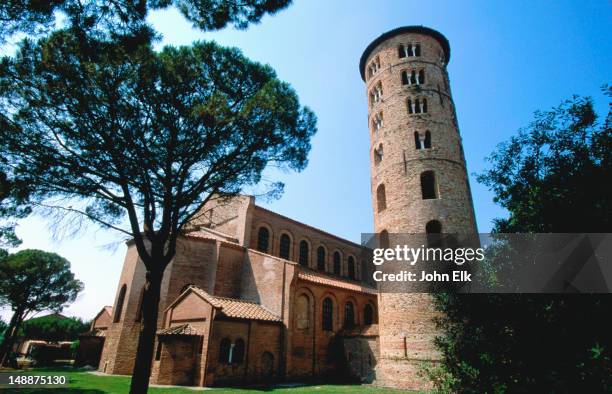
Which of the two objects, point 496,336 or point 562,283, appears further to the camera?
point 496,336

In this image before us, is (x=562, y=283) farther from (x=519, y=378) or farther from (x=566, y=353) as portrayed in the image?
(x=519, y=378)

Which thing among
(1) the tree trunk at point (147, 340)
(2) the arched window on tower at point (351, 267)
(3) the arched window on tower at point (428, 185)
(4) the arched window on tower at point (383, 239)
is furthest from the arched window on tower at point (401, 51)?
(1) the tree trunk at point (147, 340)

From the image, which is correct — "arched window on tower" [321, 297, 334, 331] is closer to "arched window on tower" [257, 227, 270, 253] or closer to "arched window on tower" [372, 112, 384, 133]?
"arched window on tower" [257, 227, 270, 253]

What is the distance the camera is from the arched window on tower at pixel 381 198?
58.7ft

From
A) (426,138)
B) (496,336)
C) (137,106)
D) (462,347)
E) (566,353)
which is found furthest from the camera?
(426,138)

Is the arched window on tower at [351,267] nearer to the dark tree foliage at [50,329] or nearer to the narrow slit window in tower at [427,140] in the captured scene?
the narrow slit window in tower at [427,140]

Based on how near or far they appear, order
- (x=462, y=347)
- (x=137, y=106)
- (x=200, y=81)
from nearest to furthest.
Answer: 1. (x=462, y=347)
2. (x=137, y=106)
3. (x=200, y=81)

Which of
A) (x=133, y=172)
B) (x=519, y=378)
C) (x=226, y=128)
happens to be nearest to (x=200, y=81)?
(x=226, y=128)

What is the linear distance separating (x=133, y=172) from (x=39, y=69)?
354cm

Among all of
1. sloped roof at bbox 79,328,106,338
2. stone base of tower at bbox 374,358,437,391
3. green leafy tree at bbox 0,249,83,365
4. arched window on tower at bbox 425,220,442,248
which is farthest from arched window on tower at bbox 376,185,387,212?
green leafy tree at bbox 0,249,83,365

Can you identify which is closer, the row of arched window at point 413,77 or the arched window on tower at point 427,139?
the arched window on tower at point 427,139

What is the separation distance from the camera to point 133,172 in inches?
381

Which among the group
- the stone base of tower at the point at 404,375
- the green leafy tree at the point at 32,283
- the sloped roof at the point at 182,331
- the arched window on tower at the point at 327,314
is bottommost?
the stone base of tower at the point at 404,375

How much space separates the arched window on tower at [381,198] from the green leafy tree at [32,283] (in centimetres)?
3233
